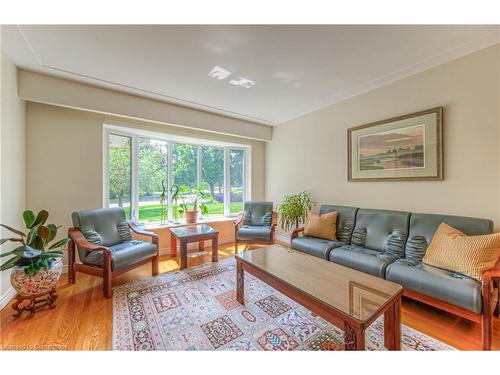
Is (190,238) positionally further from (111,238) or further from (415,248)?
(415,248)

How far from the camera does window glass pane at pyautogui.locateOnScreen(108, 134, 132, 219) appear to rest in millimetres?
3211

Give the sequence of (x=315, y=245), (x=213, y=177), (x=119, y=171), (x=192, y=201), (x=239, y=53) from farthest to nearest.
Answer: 1. (x=213, y=177)
2. (x=192, y=201)
3. (x=119, y=171)
4. (x=315, y=245)
5. (x=239, y=53)

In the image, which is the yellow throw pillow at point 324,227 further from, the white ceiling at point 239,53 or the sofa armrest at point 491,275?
the white ceiling at point 239,53

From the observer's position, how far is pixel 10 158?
6.70ft

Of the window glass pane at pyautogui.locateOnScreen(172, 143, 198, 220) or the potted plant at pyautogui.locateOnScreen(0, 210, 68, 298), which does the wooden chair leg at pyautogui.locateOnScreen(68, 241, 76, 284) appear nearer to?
the potted plant at pyautogui.locateOnScreen(0, 210, 68, 298)

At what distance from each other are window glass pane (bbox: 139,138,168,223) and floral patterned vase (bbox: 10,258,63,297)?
1.78 metres

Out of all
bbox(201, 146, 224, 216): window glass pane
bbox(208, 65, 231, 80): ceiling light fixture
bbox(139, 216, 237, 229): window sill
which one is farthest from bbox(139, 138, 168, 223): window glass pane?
bbox(208, 65, 231, 80): ceiling light fixture

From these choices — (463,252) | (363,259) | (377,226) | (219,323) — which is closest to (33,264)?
(219,323)

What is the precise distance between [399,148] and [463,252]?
1.36m

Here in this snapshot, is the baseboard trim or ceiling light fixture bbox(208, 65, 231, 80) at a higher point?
ceiling light fixture bbox(208, 65, 231, 80)

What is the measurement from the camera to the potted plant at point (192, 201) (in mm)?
3876

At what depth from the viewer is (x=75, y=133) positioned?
274 centimetres
